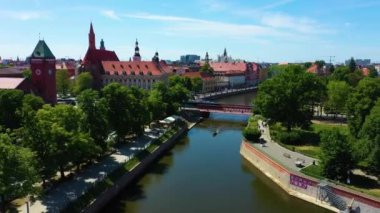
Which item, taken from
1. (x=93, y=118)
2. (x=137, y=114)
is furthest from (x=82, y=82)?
(x=93, y=118)

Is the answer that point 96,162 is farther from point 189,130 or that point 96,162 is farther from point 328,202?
point 189,130

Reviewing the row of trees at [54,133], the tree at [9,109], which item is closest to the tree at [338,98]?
→ the row of trees at [54,133]

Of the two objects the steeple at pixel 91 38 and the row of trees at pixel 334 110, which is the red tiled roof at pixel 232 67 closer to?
the steeple at pixel 91 38

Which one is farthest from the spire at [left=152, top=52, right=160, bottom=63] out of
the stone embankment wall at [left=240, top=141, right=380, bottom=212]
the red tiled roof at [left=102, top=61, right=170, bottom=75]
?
the stone embankment wall at [left=240, top=141, right=380, bottom=212]

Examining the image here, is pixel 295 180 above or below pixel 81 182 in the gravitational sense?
below

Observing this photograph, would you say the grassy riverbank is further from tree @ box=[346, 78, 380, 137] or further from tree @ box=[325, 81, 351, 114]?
tree @ box=[325, 81, 351, 114]

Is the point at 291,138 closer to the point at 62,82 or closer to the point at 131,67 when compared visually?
the point at 131,67
